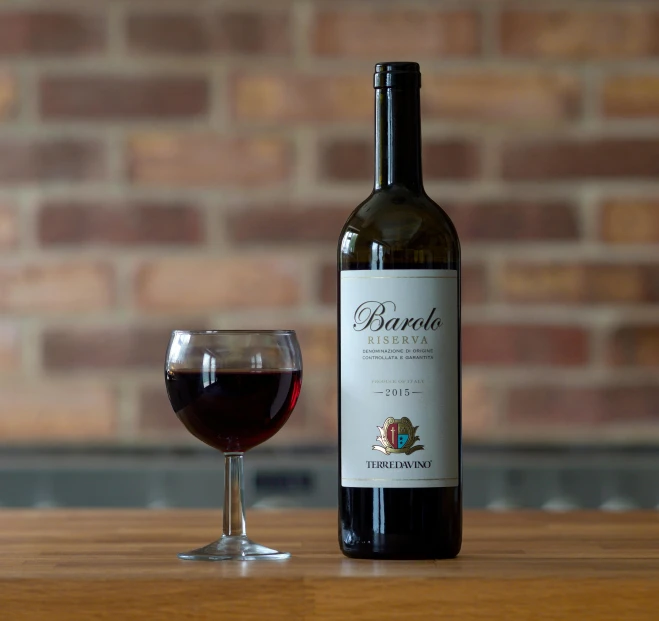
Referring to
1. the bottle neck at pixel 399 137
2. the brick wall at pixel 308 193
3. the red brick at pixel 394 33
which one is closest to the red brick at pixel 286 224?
the brick wall at pixel 308 193

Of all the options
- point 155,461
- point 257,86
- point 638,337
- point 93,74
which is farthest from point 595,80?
point 155,461

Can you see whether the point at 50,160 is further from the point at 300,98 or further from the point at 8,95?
the point at 300,98

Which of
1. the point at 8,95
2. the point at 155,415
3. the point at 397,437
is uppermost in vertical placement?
the point at 8,95

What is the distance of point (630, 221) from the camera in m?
1.76

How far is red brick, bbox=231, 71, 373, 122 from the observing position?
176 cm

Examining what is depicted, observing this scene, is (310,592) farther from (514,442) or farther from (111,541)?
(514,442)

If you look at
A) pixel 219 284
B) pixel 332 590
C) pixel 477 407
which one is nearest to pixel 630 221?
pixel 477 407

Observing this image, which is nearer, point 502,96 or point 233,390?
point 233,390

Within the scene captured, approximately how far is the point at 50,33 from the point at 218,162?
1.04 ft

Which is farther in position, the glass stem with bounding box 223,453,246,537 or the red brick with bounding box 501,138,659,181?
the red brick with bounding box 501,138,659,181

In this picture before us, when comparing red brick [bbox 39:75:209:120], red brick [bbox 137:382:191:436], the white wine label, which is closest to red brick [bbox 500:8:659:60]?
red brick [bbox 39:75:209:120]

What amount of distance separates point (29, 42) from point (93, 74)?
0.11m

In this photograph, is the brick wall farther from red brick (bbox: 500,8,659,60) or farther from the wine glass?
the wine glass

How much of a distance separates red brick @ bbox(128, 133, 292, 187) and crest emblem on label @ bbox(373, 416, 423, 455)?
928mm
